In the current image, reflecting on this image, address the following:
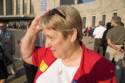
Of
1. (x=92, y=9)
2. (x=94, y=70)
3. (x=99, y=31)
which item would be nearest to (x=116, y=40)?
(x=94, y=70)

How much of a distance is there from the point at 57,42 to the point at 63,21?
0.47 ft

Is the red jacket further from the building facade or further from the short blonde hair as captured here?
the building facade

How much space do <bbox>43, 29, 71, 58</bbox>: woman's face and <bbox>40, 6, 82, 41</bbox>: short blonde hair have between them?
0.03 meters

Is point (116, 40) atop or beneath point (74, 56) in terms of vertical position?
beneath

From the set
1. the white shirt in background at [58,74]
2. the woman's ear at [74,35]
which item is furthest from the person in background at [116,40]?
the woman's ear at [74,35]

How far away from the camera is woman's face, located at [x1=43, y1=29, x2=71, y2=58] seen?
103 inches

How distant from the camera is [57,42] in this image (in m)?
2.61

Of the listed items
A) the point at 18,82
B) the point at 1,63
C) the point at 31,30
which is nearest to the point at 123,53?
the point at 1,63

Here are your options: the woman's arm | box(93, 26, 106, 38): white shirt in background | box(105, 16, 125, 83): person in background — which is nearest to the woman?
the woman's arm

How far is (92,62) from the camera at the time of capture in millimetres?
2641

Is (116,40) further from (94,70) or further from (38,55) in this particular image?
(94,70)

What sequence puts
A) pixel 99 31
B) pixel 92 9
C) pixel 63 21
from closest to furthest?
pixel 63 21 → pixel 99 31 → pixel 92 9

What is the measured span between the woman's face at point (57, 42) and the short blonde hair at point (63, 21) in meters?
0.03

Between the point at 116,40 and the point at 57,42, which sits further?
the point at 116,40
